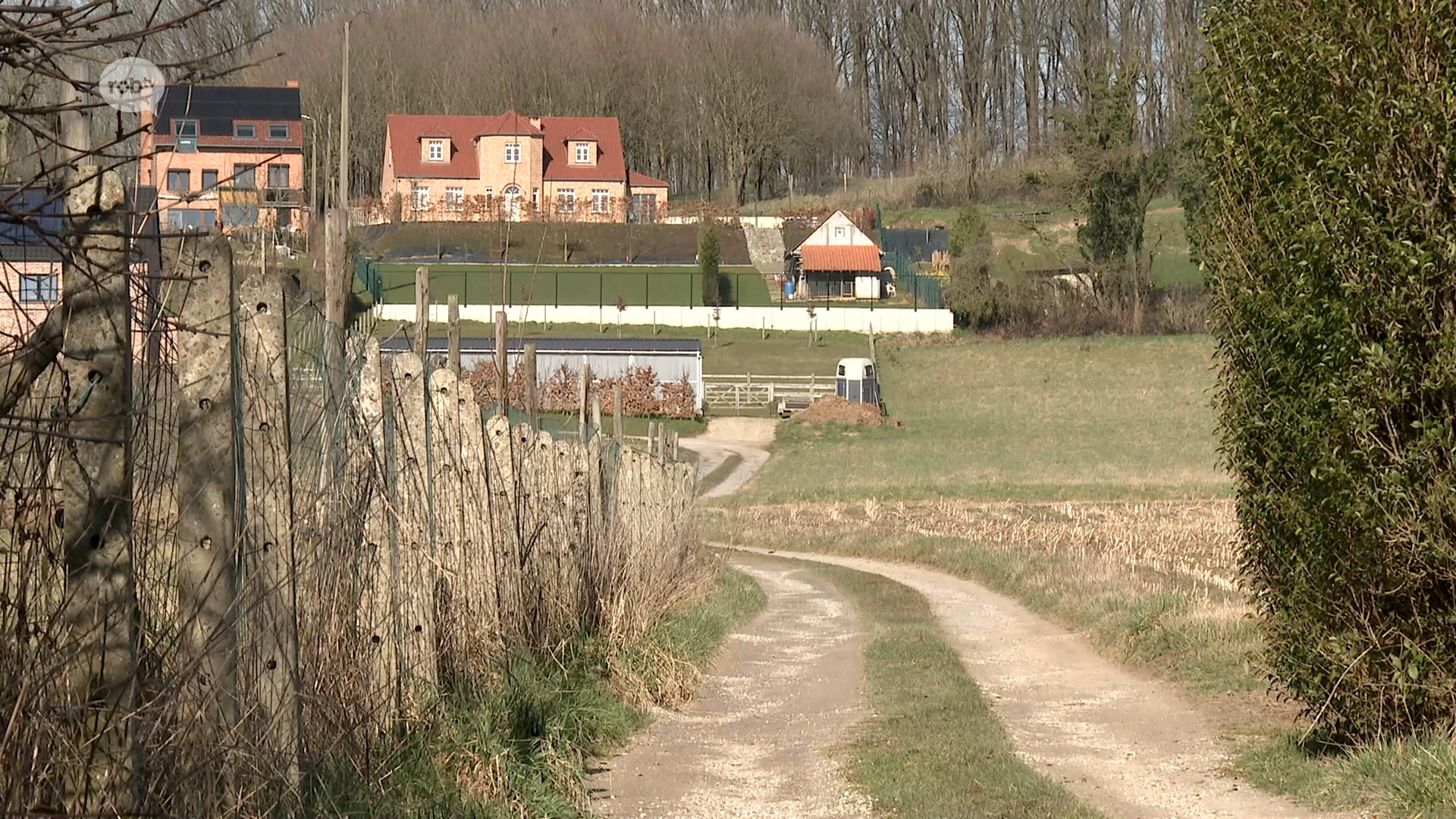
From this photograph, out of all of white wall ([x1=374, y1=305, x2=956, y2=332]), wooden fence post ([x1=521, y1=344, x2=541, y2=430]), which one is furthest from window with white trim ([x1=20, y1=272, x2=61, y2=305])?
white wall ([x1=374, y1=305, x2=956, y2=332])

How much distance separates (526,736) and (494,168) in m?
93.7

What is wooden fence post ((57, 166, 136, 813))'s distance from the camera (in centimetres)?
411

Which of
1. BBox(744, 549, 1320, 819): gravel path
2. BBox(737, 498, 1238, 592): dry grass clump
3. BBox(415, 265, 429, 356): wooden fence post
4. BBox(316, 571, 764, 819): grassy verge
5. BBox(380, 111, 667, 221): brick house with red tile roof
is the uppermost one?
BBox(380, 111, 667, 221): brick house with red tile roof

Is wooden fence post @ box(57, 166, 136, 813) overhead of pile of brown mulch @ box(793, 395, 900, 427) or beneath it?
overhead

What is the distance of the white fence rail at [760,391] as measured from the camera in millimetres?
63656

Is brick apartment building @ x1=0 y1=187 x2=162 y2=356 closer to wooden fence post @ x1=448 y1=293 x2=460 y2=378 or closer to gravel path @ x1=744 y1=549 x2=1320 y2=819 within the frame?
gravel path @ x1=744 y1=549 x2=1320 y2=819

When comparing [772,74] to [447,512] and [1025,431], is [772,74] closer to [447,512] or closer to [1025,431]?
[1025,431]

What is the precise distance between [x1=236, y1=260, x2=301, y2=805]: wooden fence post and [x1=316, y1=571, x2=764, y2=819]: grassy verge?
452 millimetres

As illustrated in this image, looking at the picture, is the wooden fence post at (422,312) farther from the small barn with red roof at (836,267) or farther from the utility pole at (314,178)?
the small barn with red roof at (836,267)

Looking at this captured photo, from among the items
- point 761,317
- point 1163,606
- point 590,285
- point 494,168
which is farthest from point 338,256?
point 494,168

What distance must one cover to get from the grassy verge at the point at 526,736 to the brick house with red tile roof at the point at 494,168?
85892mm

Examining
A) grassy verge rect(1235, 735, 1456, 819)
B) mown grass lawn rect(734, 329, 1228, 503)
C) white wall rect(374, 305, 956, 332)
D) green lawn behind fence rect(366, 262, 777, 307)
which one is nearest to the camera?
grassy verge rect(1235, 735, 1456, 819)

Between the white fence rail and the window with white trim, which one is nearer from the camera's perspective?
the window with white trim

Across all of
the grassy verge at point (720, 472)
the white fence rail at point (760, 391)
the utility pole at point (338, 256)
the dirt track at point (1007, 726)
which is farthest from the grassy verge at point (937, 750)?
the white fence rail at point (760, 391)
